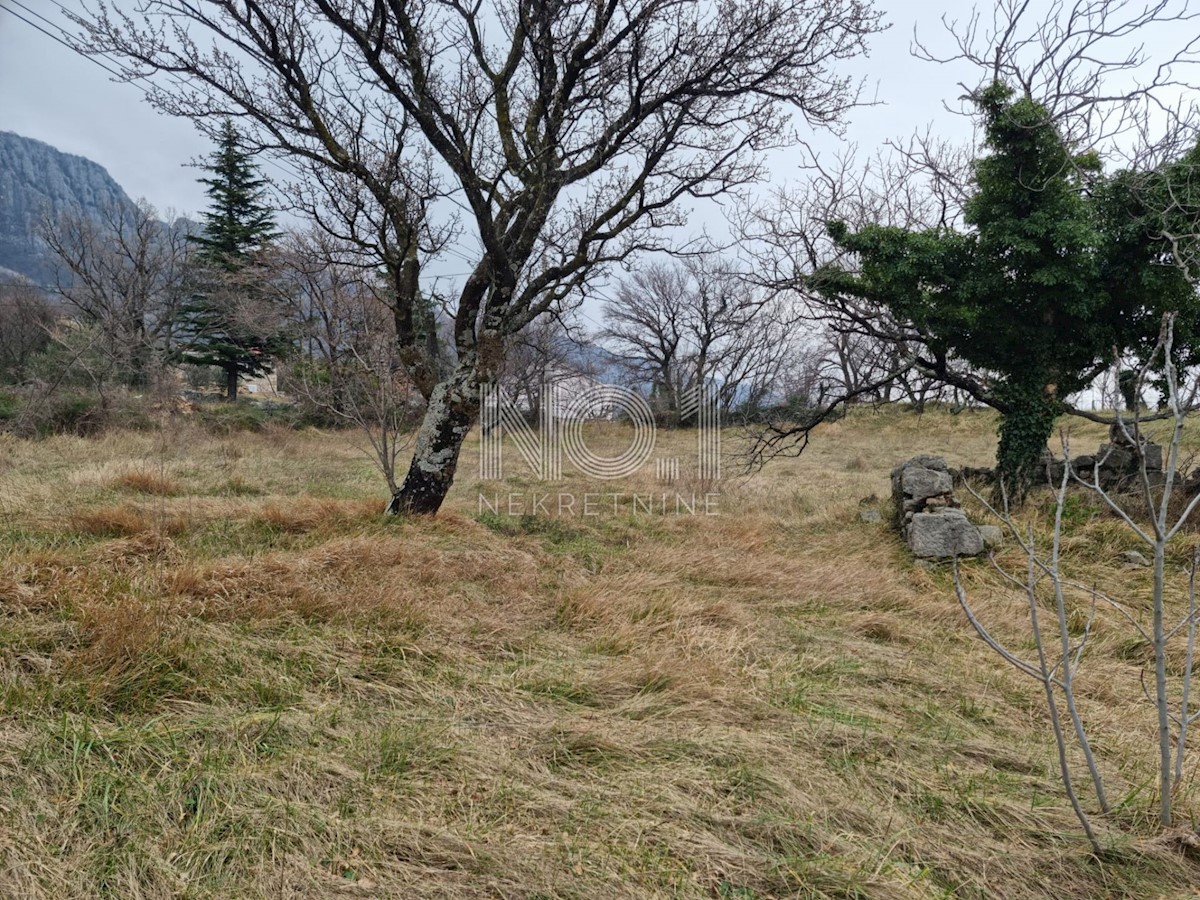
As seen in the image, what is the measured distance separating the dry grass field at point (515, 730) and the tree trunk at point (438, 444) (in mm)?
1120

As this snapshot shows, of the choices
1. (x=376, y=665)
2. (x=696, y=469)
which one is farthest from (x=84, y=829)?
(x=696, y=469)

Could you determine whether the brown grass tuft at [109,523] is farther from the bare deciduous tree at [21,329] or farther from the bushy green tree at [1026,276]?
the bare deciduous tree at [21,329]

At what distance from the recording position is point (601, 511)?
24.5ft

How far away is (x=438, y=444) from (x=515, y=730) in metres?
3.98

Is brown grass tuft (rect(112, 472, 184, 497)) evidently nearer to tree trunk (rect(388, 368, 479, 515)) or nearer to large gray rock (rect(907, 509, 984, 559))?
tree trunk (rect(388, 368, 479, 515))

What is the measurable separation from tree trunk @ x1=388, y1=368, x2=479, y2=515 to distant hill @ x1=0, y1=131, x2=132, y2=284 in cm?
10007

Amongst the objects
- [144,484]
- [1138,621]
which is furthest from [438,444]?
[1138,621]

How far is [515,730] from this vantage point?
2.32 m

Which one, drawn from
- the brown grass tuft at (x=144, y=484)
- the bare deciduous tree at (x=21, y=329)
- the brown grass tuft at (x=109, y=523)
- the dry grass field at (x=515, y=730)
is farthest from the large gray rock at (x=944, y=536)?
the bare deciduous tree at (x=21, y=329)

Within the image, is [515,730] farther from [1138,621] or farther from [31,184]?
[31,184]

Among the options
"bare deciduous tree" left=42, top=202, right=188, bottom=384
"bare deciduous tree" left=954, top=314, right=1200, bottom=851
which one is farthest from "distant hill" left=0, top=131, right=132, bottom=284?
"bare deciduous tree" left=954, top=314, right=1200, bottom=851

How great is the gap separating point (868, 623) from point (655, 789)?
8.02 feet

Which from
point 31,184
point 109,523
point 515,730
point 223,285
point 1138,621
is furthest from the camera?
point 31,184

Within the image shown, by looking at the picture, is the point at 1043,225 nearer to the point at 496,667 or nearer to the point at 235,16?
the point at 496,667
